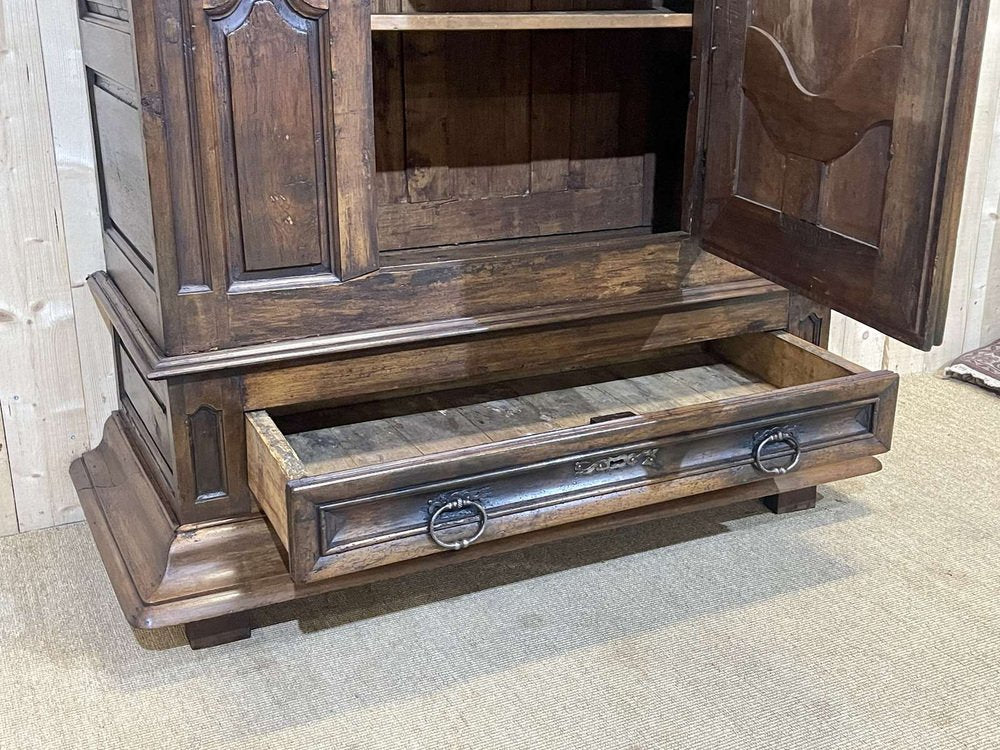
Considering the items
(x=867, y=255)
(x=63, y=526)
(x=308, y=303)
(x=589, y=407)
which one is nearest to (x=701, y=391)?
(x=589, y=407)

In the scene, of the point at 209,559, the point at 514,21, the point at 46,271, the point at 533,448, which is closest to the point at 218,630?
the point at 209,559

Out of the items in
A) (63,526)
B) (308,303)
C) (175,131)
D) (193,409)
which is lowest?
(63,526)

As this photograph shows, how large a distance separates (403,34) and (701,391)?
0.77 meters

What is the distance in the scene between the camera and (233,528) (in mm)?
1513

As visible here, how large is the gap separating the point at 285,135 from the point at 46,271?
1.99ft

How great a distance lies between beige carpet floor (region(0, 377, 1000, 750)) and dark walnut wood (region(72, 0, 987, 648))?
103 mm

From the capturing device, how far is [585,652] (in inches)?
59.7

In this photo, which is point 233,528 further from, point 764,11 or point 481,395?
point 764,11

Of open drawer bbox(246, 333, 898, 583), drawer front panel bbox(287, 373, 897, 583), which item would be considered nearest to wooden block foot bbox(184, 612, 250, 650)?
open drawer bbox(246, 333, 898, 583)

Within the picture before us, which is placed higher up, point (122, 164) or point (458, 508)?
point (122, 164)

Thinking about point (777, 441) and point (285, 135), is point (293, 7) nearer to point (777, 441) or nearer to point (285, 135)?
point (285, 135)

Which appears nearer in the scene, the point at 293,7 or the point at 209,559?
the point at 293,7

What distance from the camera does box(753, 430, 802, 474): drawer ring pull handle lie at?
151 centimetres

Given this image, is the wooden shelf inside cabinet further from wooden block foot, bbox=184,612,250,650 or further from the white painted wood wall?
wooden block foot, bbox=184,612,250,650
